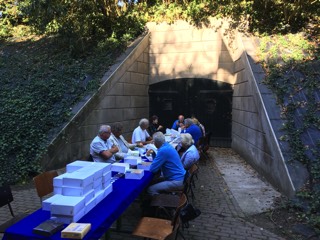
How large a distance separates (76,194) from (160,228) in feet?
3.83

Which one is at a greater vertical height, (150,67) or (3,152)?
(150,67)

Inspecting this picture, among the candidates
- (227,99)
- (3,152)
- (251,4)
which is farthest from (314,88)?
(3,152)

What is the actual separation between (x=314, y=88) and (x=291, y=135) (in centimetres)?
188

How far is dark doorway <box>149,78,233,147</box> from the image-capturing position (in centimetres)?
1116

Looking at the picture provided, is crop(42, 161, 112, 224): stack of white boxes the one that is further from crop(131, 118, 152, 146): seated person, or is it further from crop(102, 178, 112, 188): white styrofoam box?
crop(131, 118, 152, 146): seated person

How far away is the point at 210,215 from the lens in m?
4.95

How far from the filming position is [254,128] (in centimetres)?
787

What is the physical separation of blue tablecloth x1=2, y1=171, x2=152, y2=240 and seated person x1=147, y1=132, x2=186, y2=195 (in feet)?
2.55

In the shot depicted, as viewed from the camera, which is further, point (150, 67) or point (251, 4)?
point (150, 67)

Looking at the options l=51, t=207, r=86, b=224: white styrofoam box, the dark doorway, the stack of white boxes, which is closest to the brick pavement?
the stack of white boxes

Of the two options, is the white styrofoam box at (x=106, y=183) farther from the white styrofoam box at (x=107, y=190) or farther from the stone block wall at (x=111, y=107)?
the stone block wall at (x=111, y=107)

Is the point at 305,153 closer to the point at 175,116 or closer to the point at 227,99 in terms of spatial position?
the point at 227,99

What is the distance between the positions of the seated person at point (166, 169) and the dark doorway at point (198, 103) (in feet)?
22.2

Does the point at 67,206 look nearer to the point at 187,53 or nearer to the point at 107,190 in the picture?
the point at 107,190
